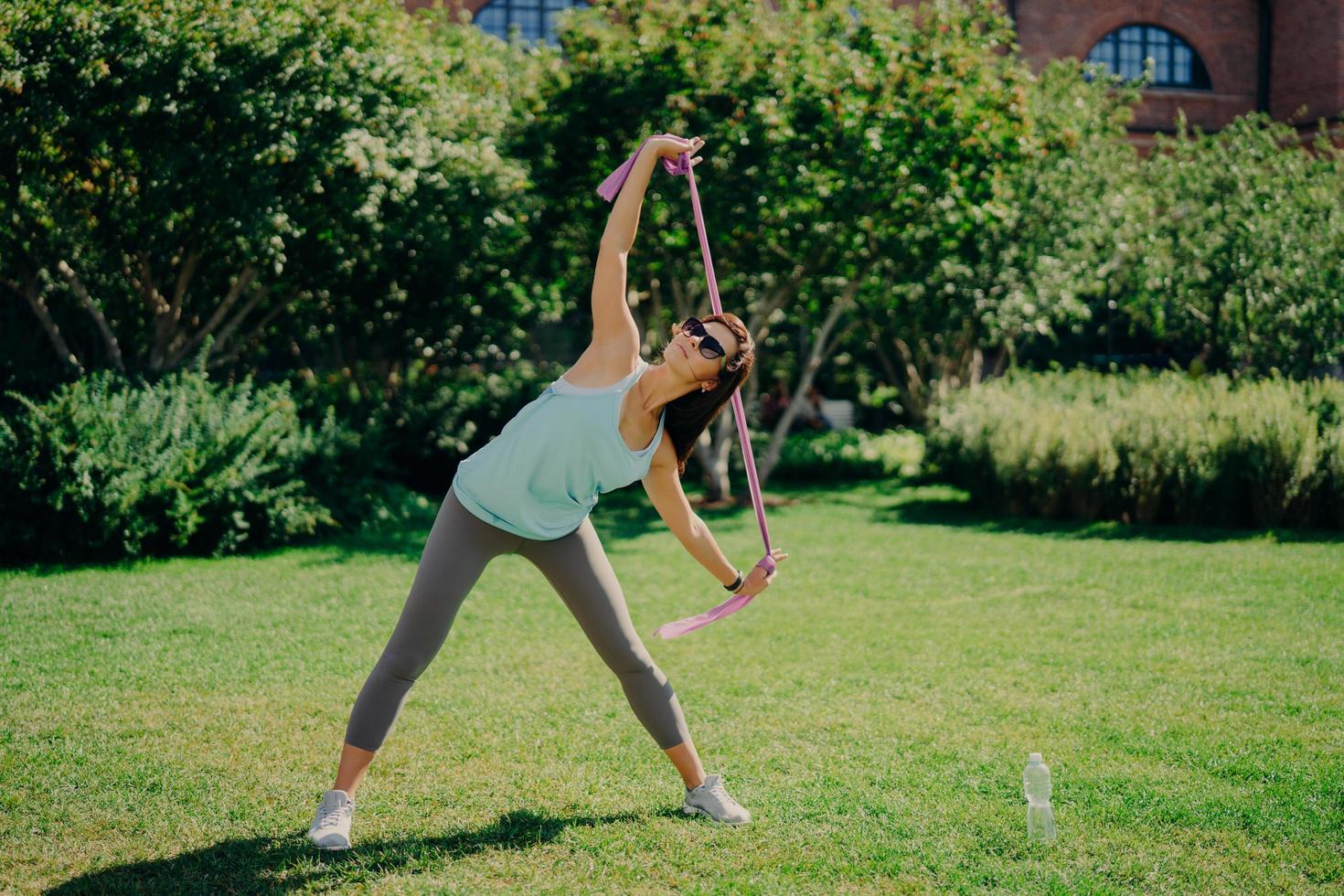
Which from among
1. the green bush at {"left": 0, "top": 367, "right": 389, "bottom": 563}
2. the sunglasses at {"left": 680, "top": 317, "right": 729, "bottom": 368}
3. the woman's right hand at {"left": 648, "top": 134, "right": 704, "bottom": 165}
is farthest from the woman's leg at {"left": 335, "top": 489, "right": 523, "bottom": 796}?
the green bush at {"left": 0, "top": 367, "right": 389, "bottom": 563}

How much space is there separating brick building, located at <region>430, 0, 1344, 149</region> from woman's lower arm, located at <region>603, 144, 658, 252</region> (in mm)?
25101

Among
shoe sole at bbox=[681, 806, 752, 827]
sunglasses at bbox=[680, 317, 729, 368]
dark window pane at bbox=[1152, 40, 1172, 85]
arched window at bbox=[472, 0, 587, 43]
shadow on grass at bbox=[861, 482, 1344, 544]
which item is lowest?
shadow on grass at bbox=[861, 482, 1344, 544]

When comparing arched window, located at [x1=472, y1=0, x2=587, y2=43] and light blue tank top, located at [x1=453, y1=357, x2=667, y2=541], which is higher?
arched window, located at [x1=472, y1=0, x2=587, y2=43]

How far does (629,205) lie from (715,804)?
7.07 feet

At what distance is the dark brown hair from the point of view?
3.67 meters

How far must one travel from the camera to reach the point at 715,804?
3.96m

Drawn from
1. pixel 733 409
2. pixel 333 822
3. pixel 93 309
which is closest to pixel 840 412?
pixel 93 309

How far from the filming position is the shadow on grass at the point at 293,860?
137 inches

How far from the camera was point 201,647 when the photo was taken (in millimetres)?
6430

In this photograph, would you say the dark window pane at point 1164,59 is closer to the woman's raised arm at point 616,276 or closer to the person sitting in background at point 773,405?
the person sitting in background at point 773,405

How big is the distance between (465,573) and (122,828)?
1570 millimetres

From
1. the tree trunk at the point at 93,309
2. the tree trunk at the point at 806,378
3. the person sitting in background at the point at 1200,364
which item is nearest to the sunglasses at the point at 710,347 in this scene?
the tree trunk at the point at 93,309

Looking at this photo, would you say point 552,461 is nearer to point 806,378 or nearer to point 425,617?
point 425,617

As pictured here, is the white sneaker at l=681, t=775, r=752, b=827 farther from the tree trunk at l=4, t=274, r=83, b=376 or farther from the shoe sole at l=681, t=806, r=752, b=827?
the tree trunk at l=4, t=274, r=83, b=376
